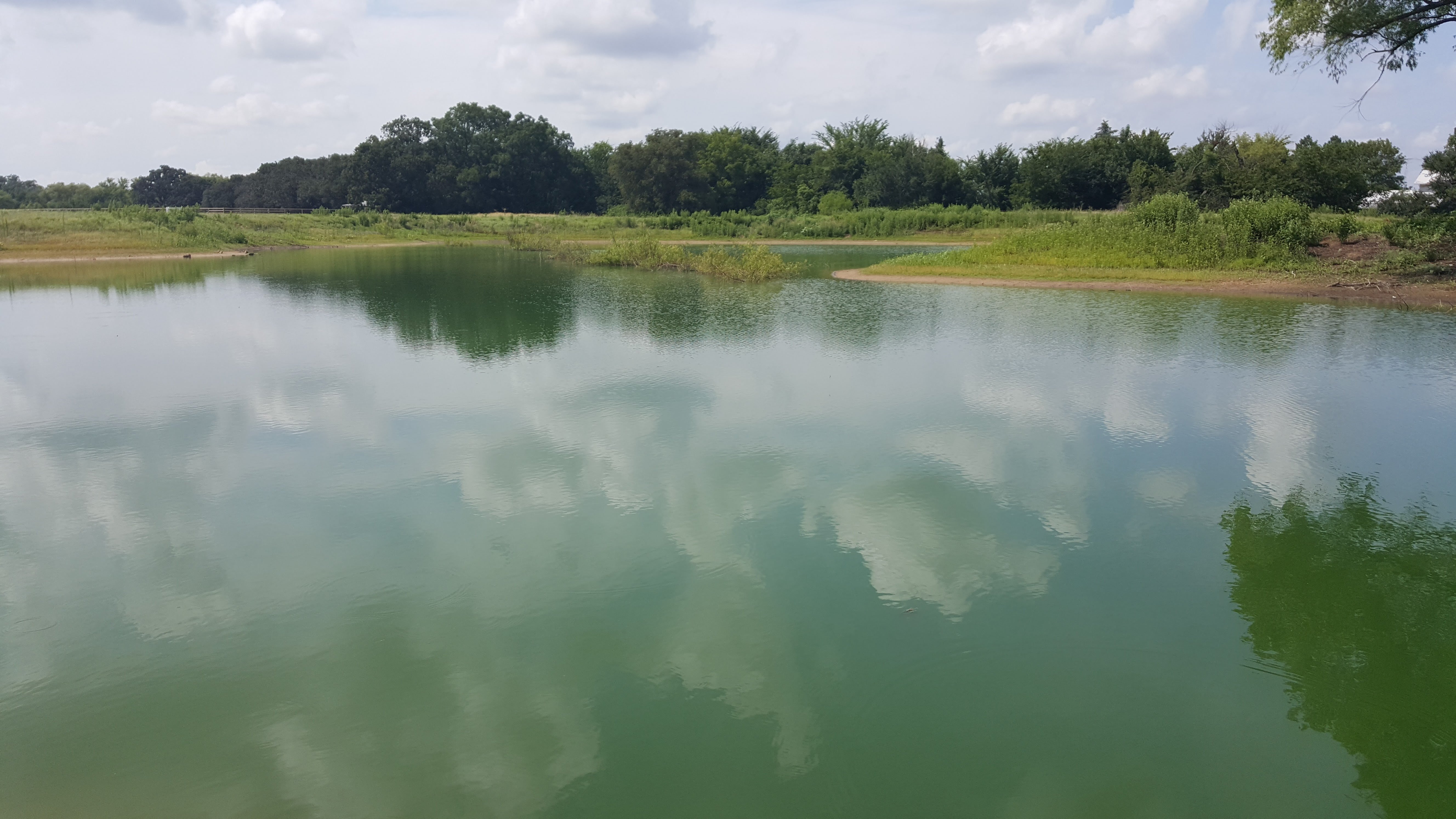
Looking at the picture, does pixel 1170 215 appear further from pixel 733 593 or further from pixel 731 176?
pixel 731 176

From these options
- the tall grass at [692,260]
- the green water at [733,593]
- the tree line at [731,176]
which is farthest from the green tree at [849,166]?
the green water at [733,593]

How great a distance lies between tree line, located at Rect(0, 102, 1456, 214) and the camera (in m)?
42.7

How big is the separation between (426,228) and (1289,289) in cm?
5054

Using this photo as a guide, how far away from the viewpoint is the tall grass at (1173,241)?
78.9 ft

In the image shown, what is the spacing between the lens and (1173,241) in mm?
25047

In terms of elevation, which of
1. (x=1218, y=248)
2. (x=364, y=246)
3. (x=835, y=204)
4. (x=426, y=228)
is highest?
(x=835, y=204)

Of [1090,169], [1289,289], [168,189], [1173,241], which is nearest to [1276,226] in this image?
[1173,241]

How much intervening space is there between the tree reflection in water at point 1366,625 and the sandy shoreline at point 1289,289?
600 inches

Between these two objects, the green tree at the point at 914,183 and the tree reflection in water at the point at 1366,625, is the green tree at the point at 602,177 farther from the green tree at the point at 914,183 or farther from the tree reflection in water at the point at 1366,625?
the tree reflection in water at the point at 1366,625

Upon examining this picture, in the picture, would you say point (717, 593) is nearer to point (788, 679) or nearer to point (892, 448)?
point (788, 679)

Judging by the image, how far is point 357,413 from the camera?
10.8m

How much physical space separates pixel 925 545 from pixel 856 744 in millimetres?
2656

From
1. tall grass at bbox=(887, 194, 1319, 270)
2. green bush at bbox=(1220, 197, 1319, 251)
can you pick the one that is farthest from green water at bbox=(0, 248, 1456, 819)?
green bush at bbox=(1220, 197, 1319, 251)

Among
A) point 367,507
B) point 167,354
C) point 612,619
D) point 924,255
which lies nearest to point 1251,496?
point 612,619
